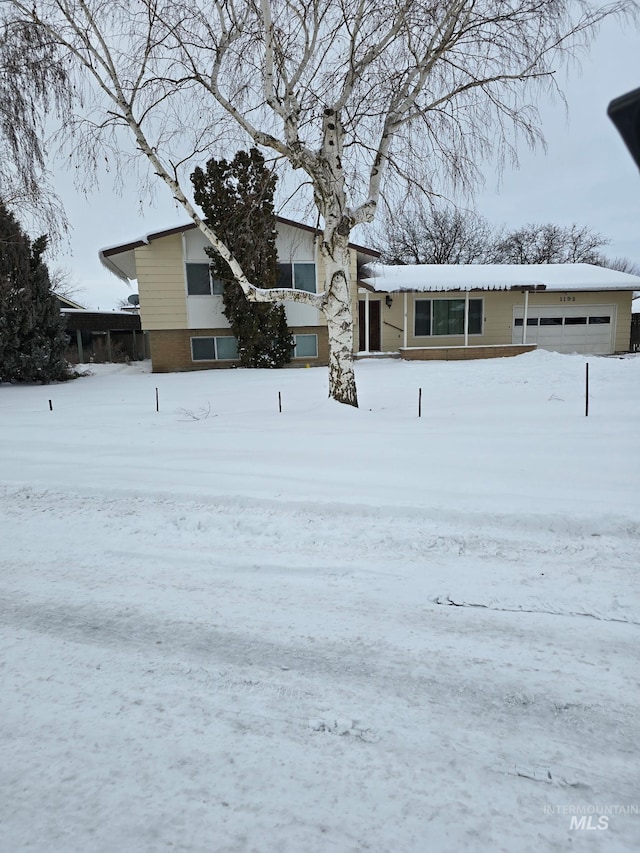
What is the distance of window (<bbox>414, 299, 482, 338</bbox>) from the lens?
20.4 metres

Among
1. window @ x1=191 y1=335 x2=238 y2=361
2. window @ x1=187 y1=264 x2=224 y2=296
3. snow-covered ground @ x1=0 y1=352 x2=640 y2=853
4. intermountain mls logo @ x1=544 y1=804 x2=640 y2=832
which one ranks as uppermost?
window @ x1=187 y1=264 x2=224 y2=296

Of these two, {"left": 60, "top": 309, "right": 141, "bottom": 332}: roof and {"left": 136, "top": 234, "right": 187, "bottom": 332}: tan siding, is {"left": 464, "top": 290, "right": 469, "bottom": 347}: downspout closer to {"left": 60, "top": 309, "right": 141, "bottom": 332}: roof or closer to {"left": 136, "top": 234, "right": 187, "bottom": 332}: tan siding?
{"left": 136, "top": 234, "right": 187, "bottom": 332}: tan siding

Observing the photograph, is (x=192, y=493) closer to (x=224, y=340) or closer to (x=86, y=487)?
(x=86, y=487)

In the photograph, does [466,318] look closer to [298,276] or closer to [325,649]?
[298,276]

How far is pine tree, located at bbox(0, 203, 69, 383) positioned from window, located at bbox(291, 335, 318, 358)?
8.00 meters

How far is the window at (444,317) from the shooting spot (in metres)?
20.4

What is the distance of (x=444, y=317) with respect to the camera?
67.5 ft

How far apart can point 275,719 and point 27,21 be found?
34.5ft

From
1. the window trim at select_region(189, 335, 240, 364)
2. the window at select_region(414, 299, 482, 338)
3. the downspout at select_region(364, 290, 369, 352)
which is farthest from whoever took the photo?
the window at select_region(414, 299, 482, 338)

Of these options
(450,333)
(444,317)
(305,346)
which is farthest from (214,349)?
(450,333)

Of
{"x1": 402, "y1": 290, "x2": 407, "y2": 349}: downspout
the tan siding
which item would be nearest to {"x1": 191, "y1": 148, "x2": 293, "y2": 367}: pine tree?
the tan siding

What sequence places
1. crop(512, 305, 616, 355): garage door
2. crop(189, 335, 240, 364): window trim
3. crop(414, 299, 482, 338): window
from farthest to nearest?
crop(512, 305, 616, 355): garage door < crop(414, 299, 482, 338): window < crop(189, 335, 240, 364): window trim

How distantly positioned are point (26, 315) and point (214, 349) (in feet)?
20.1

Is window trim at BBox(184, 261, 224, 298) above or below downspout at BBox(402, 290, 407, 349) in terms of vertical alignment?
above
